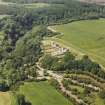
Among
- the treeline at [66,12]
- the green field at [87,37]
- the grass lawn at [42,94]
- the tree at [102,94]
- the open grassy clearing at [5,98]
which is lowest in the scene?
the grass lawn at [42,94]

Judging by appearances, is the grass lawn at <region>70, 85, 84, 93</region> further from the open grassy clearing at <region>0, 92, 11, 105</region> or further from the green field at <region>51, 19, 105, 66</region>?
the open grassy clearing at <region>0, 92, 11, 105</region>

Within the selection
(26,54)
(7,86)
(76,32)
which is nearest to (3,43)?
(26,54)

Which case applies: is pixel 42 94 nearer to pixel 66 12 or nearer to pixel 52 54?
pixel 52 54

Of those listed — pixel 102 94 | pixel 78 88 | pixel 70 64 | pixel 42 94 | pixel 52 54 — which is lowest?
pixel 42 94

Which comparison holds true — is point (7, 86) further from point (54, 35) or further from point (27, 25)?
point (27, 25)

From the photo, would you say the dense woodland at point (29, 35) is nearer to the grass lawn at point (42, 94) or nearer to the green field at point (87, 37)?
the grass lawn at point (42, 94)

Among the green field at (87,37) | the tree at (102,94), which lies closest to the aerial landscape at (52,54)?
Result: the green field at (87,37)

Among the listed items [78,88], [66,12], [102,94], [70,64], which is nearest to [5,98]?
[78,88]

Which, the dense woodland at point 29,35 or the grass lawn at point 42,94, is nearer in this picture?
the grass lawn at point 42,94
